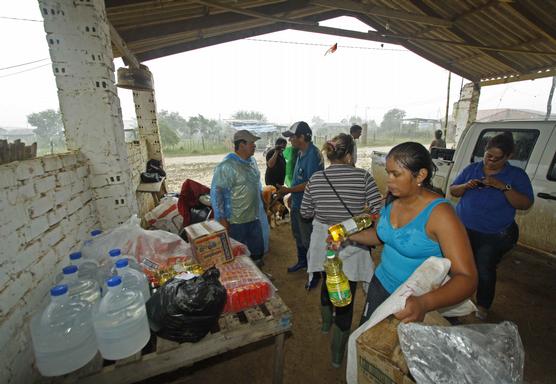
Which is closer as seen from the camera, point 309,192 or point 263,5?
point 309,192

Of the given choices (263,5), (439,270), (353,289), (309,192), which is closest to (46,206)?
(309,192)

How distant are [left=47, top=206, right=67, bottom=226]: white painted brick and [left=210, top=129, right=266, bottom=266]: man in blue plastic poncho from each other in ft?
4.63

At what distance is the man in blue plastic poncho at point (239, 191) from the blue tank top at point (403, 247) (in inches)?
74.4

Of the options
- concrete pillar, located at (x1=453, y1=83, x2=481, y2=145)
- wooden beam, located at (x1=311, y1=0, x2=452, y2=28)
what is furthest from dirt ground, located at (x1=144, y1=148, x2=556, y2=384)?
concrete pillar, located at (x1=453, y1=83, x2=481, y2=145)

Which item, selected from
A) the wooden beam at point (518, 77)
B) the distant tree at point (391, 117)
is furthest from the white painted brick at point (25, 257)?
the distant tree at point (391, 117)

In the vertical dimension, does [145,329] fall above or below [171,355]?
above

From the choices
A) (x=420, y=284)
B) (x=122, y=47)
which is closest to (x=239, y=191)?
(x=420, y=284)

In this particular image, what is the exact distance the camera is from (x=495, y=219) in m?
2.61

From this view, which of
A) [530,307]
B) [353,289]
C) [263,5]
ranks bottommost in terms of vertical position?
[530,307]

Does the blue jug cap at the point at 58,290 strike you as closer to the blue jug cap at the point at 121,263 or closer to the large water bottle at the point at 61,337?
the large water bottle at the point at 61,337

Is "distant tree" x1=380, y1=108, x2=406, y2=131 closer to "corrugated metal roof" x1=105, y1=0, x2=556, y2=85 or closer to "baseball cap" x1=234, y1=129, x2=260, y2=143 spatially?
"corrugated metal roof" x1=105, y1=0, x2=556, y2=85

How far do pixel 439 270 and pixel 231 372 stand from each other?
2232 millimetres

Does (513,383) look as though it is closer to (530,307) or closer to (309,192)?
(309,192)

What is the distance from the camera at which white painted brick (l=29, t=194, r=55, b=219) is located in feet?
5.61
